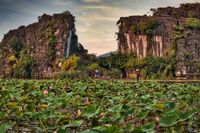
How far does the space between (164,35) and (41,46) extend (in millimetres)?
18894

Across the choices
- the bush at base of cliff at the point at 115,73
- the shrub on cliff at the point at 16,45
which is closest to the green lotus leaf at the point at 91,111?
the bush at base of cliff at the point at 115,73

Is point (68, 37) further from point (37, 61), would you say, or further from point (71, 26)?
point (37, 61)

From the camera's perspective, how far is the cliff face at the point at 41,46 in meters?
57.0

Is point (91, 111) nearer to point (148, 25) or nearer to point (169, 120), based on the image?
point (169, 120)

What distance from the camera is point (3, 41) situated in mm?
69438

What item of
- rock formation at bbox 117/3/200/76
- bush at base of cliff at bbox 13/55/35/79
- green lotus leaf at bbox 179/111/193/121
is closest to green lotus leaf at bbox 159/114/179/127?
green lotus leaf at bbox 179/111/193/121

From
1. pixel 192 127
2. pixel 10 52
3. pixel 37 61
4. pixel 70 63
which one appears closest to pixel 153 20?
pixel 70 63

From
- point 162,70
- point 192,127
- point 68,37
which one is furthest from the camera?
point 68,37

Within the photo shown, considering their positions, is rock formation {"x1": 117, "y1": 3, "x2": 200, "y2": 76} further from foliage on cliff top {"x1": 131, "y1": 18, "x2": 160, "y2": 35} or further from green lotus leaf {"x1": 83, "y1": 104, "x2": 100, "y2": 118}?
green lotus leaf {"x1": 83, "y1": 104, "x2": 100, "y2": 118}

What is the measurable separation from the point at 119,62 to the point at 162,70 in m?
6.78

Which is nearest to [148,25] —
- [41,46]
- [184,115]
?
[41,46]

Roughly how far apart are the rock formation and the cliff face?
6871 mm

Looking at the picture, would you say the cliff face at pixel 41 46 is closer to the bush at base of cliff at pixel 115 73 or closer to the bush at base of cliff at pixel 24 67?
the bush at base of cliff at pixel 24 67

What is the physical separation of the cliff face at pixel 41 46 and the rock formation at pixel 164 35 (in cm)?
687
